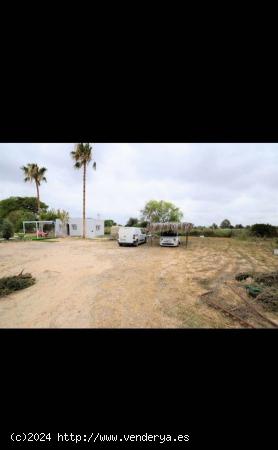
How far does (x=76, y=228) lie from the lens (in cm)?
2833

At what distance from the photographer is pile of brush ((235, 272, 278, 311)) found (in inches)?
179

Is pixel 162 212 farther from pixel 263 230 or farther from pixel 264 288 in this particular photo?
pixel 264 288

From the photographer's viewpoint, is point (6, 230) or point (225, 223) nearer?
point (6, 230)

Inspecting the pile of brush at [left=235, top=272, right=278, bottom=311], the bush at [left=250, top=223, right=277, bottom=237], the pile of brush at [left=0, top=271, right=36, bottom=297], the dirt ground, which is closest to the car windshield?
the dirt ground

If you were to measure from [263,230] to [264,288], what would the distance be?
24780 millimetres

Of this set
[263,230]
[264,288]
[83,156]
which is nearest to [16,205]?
[83,156]

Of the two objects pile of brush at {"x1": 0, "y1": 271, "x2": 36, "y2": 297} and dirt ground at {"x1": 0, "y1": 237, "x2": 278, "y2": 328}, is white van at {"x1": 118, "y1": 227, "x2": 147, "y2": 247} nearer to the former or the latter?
dirt ground at {"x1": 0, "y1": 237, "x2": 278, "y2": 328}

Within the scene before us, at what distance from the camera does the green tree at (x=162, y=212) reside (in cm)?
3866

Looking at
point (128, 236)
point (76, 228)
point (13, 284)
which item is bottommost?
point (13, 284)

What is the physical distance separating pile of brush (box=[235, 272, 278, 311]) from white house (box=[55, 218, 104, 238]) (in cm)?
2293

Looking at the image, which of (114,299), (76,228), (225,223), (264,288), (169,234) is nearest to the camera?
(114,299)
